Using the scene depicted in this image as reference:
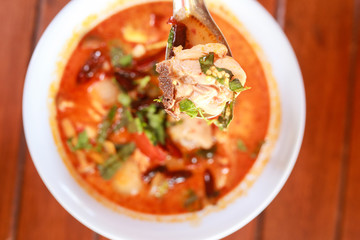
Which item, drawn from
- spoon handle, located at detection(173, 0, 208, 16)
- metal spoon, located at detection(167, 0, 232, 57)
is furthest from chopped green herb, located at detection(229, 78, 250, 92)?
spoon handle, located at detection(173, 0, 208, 16)

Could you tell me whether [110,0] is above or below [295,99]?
above

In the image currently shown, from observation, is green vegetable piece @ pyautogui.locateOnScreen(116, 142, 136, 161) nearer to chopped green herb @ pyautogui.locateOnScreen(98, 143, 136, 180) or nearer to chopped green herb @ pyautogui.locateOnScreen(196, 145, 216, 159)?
chopped green herb @ pyautogui.locateOnScreen(98, 143, 136, 180)

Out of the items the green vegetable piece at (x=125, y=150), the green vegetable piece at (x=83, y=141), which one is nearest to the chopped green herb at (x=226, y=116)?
the green vegetable piece at (x=125, y=150)

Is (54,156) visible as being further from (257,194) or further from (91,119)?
(257,194)

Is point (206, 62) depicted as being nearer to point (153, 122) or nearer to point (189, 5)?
point (189, 5)

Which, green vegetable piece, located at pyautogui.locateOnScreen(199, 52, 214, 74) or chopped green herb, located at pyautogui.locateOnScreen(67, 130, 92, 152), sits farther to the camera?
chopped green herb, located at pyautogui.locateOnScreen(67, 130, 92, 152)

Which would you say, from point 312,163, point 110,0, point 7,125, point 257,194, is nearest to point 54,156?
point 7,125

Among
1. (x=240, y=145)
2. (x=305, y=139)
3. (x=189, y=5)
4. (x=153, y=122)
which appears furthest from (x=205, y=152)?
(x=189, y=5)
